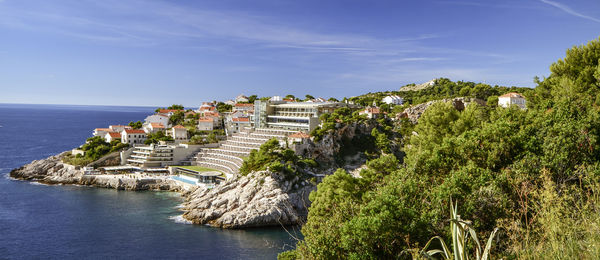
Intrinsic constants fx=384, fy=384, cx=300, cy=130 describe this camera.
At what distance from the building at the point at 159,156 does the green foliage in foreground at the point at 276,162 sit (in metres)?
16.5

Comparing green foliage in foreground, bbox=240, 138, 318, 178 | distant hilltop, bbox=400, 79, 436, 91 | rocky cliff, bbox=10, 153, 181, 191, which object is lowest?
rocky cliff, bbox=10, 153, 181, 191

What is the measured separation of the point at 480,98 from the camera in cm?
6488

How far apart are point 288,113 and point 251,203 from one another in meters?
32.2

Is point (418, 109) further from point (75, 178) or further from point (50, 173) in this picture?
point (50, 173)

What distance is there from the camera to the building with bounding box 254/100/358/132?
6034cm

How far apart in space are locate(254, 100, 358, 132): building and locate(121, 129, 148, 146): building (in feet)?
60.9

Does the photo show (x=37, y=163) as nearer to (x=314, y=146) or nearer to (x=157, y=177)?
(x=157, y=177)

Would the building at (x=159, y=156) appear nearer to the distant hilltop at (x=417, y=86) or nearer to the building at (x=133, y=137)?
the building at (x=133, y=137)

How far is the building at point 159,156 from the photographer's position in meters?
54.8

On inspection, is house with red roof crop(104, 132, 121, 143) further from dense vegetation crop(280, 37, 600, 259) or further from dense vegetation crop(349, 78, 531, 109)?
dense vegetation crop(280, 37, 600, 259)

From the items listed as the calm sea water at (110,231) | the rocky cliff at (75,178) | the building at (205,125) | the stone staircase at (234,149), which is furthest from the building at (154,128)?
the calm sea water at (110,231)

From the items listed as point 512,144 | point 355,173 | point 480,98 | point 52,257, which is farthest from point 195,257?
point 480,98

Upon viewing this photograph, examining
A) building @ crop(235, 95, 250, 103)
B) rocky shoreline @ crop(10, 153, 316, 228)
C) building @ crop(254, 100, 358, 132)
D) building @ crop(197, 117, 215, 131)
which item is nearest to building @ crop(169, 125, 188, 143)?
building @ crop(197, 117, 215, 131)

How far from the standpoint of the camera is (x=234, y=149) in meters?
55.9
